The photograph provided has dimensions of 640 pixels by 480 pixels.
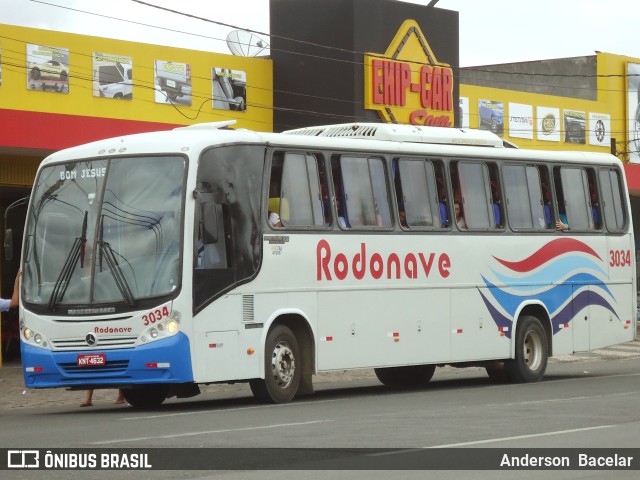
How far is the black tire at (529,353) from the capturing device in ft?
73.7

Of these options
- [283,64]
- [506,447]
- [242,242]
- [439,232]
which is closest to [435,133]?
[439,232]

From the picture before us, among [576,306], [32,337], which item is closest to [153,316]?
[32,337]

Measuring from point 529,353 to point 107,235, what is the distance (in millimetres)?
8105

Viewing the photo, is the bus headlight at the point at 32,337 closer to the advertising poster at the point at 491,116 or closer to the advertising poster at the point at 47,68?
the advertising poster at the point at 47,68

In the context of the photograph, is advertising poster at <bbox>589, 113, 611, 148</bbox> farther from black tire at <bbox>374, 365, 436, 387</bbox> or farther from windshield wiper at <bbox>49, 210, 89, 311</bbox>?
windshield wiper at <bbox>49, 210, 89, 311</bbox>

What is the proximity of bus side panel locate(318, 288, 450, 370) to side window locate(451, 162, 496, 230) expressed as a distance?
121 centimetres

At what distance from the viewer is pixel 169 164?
17.5 meters

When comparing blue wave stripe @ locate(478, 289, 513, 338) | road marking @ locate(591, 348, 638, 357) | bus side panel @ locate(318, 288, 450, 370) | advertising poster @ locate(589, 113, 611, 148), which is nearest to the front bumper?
bus side panel @ locate(318, 288, 450, 370)

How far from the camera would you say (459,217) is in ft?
70.3

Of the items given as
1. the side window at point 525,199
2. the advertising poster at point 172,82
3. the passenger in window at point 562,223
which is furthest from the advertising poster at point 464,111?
the side window at point 525,199

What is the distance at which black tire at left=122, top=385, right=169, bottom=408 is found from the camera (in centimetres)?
1894

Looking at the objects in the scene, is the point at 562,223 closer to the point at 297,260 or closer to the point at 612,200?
the point at 612,200

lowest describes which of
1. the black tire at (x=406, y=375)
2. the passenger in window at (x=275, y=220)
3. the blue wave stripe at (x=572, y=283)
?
the black tire at (x=406, y=375)

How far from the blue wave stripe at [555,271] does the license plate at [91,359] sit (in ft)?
23.4
